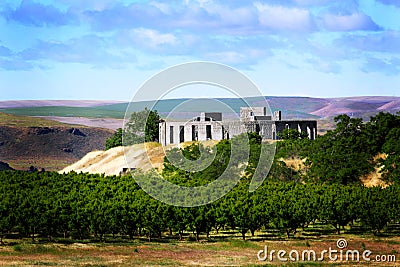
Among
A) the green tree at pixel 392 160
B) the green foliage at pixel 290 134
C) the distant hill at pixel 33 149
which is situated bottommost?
the distant hill at pixel 33 149

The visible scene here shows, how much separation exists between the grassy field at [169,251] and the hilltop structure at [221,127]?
151ft

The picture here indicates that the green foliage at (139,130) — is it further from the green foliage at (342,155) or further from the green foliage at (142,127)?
the green foliage at (342,155)

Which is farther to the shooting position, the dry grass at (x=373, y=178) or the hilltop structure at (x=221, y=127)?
the hilltop structure at (x=221, y=127)

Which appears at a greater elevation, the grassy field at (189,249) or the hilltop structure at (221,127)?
the hilltop structure at (221,127)

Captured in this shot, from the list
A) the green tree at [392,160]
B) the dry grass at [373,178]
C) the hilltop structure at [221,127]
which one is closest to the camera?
the green tree at [392,160]

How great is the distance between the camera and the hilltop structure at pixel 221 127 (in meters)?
99.6

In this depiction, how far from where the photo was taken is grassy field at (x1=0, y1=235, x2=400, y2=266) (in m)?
40.8

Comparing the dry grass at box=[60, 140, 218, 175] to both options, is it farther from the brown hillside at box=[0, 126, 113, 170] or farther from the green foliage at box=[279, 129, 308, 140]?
the brown hillside at box=[0, 126, 113, 170]

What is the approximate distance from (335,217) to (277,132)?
1799 inches

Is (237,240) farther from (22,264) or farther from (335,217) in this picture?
(22,264)

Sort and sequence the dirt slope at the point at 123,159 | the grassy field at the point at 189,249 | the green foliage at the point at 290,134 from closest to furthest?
the grassy field at the point at 189,249, the dirt slope at the point at 123,159, the green foliage at the point at 290,134

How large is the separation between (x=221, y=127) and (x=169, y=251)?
177 ft

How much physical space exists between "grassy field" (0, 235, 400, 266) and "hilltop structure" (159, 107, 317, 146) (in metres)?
45.9

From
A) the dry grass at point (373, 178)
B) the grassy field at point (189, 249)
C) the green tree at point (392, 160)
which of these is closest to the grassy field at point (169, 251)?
the grassy field at point (189, 249)
